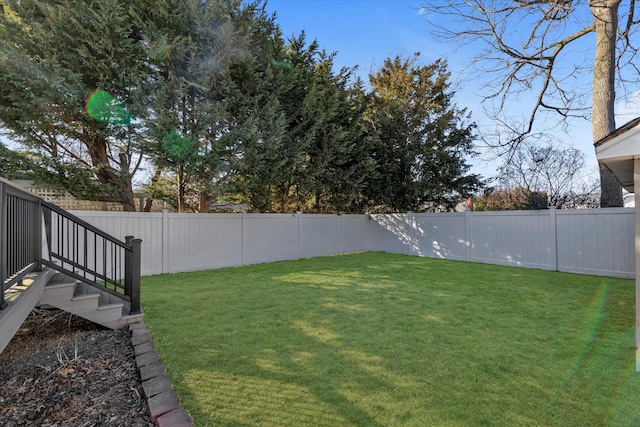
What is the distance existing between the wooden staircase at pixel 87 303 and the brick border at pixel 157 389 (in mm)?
542

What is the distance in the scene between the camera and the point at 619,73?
6.89m

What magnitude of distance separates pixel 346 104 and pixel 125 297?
844 centimetres

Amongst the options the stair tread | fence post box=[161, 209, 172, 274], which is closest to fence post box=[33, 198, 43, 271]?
the stair tread

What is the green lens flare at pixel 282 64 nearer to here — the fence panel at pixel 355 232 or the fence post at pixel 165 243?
the fence post at pixel 165 243

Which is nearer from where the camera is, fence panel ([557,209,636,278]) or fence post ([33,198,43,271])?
fence post ([33,198,43,271])

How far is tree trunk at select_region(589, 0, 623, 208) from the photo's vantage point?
654cm

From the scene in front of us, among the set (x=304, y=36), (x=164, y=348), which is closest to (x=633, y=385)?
(x=164, y=348)

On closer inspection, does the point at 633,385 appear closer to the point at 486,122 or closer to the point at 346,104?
the point at 486,122

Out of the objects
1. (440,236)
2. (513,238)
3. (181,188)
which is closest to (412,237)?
(440,236)

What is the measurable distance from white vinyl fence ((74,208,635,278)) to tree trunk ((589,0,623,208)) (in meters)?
1.30

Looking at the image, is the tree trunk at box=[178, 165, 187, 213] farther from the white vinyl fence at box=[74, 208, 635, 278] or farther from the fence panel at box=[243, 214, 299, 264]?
the fence panel at box=[243, 214, 299, 264]

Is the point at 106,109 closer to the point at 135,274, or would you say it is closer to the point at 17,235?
the point at 135,274

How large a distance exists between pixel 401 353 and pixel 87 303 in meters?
3.28

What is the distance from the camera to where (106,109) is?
20.3ft
